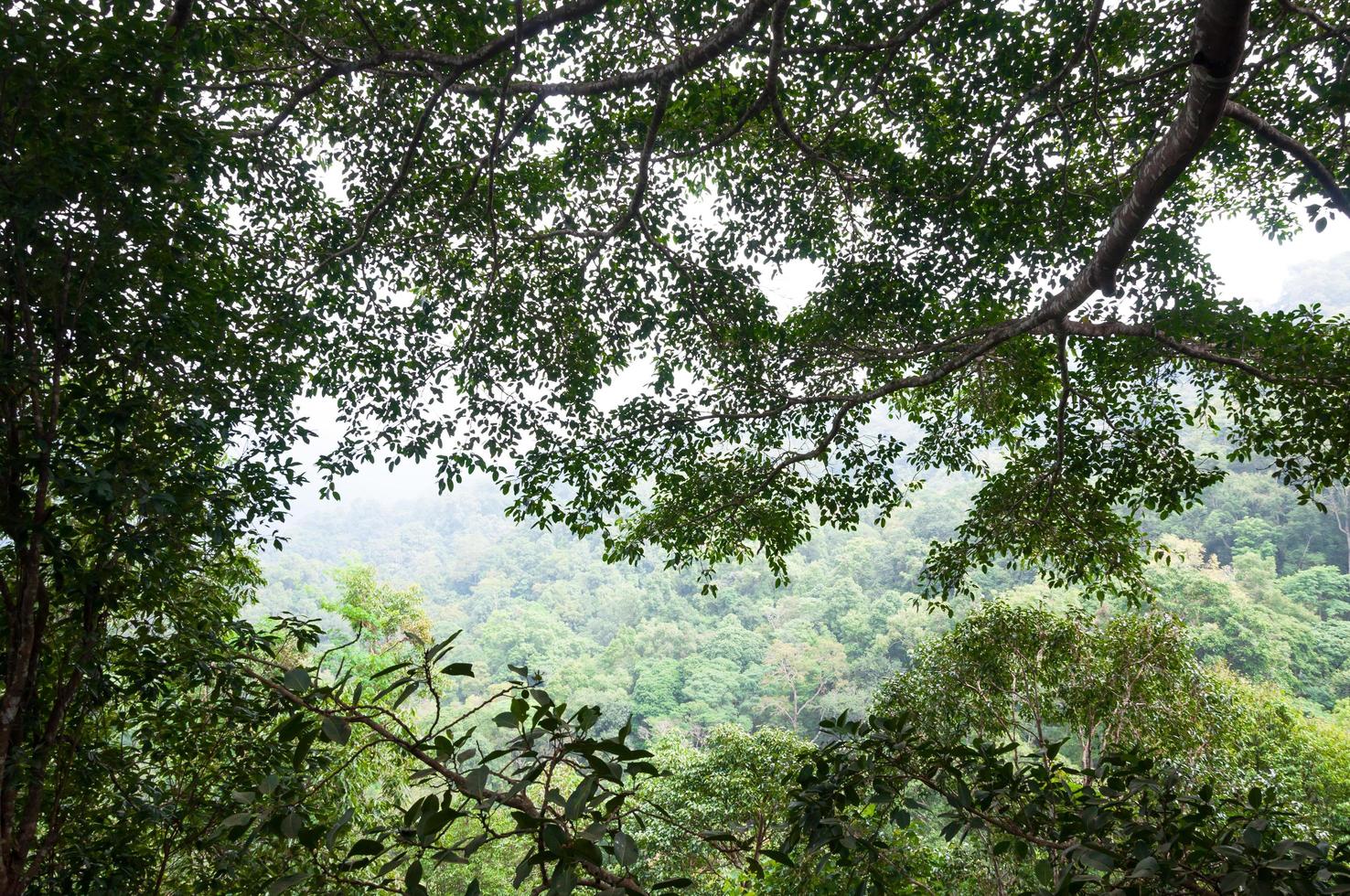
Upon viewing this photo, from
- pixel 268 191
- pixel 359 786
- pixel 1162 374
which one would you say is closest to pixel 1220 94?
pixel 1162 374

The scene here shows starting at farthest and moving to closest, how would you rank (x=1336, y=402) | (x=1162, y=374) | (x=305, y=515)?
(x=305, y=515)
(x=1162, y=374)
(x=1336, y=402)

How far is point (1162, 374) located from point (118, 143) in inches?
165

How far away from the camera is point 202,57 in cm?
245

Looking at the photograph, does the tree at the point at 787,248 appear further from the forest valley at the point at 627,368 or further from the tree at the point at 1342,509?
the tree at the point at 1342,509

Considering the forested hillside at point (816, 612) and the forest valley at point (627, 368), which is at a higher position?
the forested hillside at point (816, 612)

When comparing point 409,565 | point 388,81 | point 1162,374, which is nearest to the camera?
point 388,81

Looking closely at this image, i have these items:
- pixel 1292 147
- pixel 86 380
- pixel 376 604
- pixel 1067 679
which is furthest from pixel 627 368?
pixel 376 604

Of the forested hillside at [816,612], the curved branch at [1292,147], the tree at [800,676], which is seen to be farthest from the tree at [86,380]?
the tree at [800,676]

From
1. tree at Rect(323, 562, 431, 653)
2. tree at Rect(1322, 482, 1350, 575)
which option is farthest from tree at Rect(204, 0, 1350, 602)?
tree at Rect(1322, 482, 1350, 575)

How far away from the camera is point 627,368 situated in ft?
13.0

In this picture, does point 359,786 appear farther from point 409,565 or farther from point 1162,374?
point 409,565

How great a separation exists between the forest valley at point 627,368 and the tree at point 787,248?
0.09 feet

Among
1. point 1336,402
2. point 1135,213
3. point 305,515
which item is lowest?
point 1336,402

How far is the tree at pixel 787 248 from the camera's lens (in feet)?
9.36
